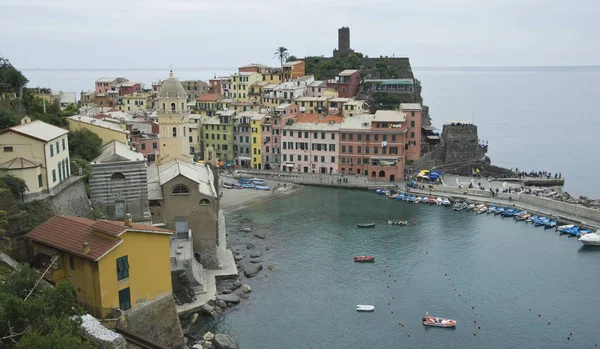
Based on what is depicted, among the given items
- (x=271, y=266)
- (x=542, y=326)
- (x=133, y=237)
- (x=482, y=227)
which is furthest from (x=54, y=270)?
(x=482, y=227)

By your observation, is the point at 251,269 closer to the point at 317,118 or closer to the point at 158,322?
the point at 158,322

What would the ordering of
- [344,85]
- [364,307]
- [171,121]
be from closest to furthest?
[364,307]
[171,121]
[344,85]

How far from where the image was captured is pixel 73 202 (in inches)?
1469

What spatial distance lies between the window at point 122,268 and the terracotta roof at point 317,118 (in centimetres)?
5377

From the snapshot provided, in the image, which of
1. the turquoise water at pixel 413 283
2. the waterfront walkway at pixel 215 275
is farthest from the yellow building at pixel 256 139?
the waterfront walkway at pixel 215 275

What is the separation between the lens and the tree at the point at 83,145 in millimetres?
45125

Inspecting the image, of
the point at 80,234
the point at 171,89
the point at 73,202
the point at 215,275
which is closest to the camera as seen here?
the point at 80,234

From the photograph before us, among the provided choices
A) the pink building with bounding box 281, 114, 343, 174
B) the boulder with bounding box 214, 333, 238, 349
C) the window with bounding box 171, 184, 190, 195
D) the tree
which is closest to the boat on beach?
the window with bounding box 171, 184, 190, 195

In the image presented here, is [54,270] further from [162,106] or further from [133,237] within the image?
[162,106]

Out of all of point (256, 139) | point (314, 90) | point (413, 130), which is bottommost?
point (256, 139)

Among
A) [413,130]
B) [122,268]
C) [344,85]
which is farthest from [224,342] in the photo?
[344,85]

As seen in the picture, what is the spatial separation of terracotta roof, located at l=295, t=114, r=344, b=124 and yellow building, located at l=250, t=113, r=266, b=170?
17.8 feet

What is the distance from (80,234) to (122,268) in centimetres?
306

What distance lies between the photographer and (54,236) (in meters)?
30.0
